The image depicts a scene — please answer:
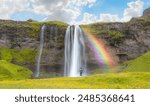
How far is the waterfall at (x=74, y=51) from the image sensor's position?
424 ft

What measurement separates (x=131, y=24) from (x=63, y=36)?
24.0m

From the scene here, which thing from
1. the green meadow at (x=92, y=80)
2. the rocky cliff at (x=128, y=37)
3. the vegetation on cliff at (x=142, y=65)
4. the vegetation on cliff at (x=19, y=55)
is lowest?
the green meadow at (x=92, y=80)

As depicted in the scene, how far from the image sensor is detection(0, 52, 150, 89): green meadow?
4412 cm

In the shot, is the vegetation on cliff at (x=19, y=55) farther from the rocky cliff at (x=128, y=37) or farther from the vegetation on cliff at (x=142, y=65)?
the vegetation on cliff at (x=142, y=65)

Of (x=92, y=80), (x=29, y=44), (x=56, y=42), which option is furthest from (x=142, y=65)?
(x=29, y=44)

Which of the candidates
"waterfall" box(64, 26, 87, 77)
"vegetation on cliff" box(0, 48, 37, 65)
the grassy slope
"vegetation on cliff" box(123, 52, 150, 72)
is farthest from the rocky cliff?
the grassy slope

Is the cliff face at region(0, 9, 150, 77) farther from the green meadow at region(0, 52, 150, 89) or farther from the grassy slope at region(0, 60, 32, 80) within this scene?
the green meadow at region(0, 52, 150, 89)

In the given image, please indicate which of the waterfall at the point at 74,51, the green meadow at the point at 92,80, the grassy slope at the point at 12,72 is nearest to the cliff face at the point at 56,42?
the waterfall at the point at 74,51

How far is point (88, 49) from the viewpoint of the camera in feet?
445

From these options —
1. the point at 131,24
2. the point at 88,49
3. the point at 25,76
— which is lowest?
the point at 25,76

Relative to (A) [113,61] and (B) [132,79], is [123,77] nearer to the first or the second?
(B) [132,79]

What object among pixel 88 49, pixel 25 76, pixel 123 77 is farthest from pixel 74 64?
pixel 123 77

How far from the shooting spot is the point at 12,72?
113000 millimetres

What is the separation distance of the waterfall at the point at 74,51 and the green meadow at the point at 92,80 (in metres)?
13.4
